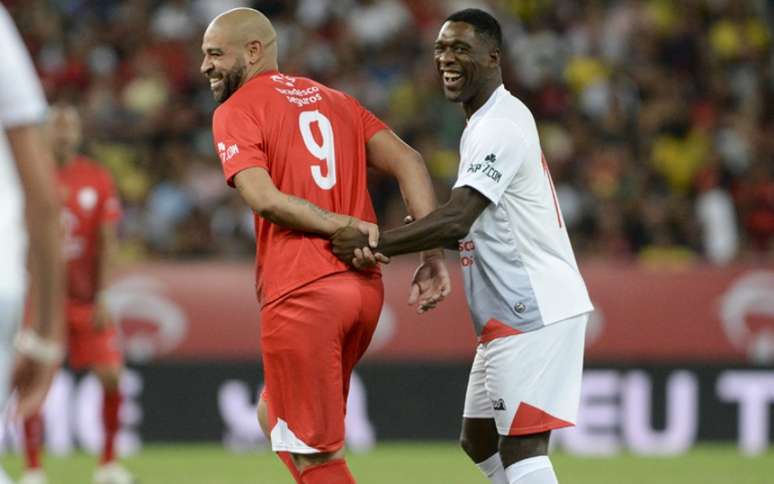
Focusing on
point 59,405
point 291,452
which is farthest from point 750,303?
point 291,452

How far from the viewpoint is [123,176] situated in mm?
13664

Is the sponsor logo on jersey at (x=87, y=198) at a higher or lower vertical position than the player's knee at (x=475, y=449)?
higher

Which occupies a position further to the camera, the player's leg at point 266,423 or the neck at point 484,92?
the neck at point 484,92

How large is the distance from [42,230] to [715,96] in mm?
12283

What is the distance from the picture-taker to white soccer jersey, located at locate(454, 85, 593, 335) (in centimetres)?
517

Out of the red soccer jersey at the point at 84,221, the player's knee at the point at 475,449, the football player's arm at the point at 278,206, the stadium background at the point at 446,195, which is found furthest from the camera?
the stadium background at the point at 446,195

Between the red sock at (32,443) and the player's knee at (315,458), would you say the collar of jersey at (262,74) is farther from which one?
the red sock at (32,443)

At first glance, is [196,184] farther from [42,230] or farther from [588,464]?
[42,230]

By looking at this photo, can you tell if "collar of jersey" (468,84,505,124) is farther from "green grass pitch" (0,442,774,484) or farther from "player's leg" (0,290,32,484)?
"green grass pitch" (0,442,774,484)

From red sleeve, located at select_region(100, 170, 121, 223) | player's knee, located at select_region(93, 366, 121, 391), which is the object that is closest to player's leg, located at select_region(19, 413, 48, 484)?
player's knee, located at select_region(93, 366, 121, 391)

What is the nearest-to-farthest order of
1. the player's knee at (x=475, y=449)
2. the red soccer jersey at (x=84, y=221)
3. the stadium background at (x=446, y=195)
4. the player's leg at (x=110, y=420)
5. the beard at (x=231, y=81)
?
1. the beard at (x=231, y=81)
2. the player's knee at (x=475, y=449)
3. the player's leg at (x=110, y=420)
4. the red soccer jersey at (x=84, y=221)
5. the stadium background at (x=446, y=195)

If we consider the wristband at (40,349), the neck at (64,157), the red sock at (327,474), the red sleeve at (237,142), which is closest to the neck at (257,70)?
the red sleeve at (237,142)

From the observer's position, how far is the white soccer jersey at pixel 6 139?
2.94m

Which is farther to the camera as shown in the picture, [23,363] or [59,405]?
[59,405]
